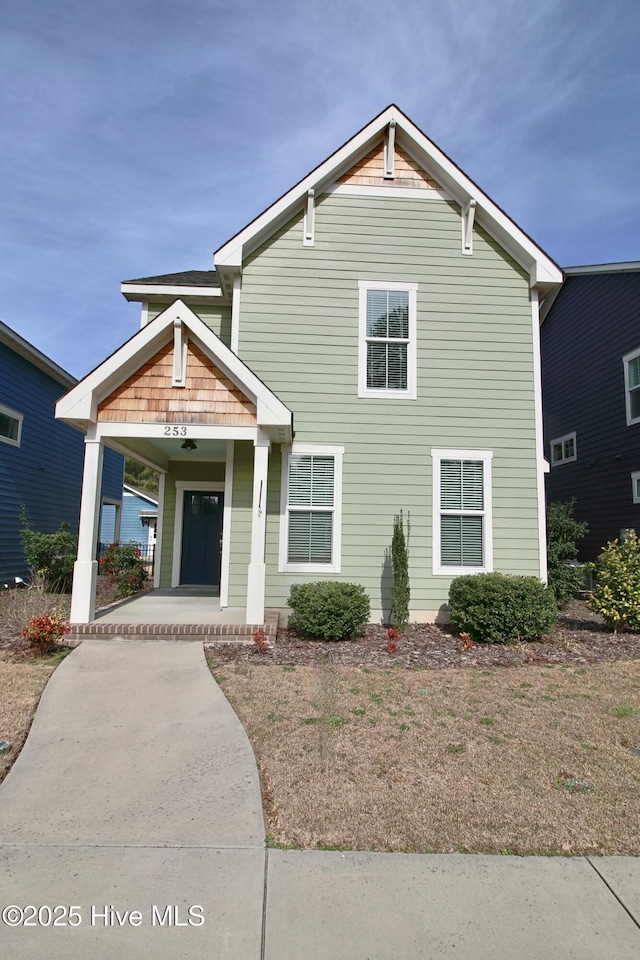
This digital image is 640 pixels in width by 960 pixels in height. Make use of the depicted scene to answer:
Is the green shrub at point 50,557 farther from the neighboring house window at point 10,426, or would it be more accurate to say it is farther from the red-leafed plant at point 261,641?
the red-leafed plant at point 261,641

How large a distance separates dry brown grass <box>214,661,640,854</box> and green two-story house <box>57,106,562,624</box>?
3.19 meters

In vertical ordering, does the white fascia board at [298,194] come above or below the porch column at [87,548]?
above

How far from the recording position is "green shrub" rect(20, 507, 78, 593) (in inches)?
512

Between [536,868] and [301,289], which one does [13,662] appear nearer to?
[536,868]

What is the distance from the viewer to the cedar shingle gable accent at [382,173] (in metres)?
10.2

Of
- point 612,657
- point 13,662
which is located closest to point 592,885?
point 612,657

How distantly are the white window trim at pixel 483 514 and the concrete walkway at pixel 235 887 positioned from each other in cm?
618

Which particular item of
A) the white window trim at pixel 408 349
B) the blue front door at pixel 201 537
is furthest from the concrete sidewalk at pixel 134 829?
the blue front door at pixel 201 537

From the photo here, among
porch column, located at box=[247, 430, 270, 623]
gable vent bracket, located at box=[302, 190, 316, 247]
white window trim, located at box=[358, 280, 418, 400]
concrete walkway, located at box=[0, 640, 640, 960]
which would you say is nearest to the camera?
concrete walkway, located at box=[0, 640, 640, 960]

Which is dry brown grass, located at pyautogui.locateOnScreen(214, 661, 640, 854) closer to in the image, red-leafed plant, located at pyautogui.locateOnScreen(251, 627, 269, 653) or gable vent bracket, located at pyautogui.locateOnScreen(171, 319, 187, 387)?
red-leafed plant, located at pyautogui.locateOnScreen(251, 627, 269, 653)

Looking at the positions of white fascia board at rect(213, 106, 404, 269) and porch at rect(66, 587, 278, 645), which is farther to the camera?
white fascia board at rect(213, 106, 404, 269)

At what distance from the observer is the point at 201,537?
12008mm

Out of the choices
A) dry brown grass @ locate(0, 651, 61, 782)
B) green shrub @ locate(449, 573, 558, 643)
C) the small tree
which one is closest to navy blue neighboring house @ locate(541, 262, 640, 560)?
green shrub @ locate(449, 573, 558, 643)

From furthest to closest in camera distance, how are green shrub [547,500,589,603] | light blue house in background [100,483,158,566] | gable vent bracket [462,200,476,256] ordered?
light blue house in background [100,483,158,566]
green shrub [547,500,589,603]
gable vent bracket [462,200,476,256]
